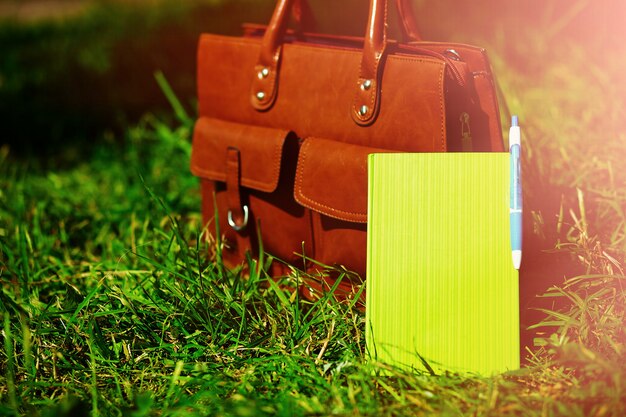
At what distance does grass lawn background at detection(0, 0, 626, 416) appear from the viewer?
1.58 metres

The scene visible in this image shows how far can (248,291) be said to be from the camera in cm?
193

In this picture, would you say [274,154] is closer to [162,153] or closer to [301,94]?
[301,94]

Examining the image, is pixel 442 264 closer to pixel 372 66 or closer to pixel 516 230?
pixel 516 230

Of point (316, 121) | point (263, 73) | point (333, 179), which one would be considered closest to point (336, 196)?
point (333, 179)

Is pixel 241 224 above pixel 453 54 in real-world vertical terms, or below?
below

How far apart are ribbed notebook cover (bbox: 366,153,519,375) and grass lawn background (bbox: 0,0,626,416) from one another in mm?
74

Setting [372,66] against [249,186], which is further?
[249,186]

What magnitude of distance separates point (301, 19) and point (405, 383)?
4.09 feet

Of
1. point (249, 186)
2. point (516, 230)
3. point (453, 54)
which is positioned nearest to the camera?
point (516, 230)

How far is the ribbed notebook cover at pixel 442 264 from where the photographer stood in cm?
168

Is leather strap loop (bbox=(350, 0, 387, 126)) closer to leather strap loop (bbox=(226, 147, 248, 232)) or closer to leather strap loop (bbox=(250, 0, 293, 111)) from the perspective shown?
leather strap loop (bbox=(250, 0, 293, 111))

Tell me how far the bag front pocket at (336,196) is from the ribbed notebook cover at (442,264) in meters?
0.16

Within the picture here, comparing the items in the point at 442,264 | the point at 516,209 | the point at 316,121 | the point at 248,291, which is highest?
the point at 316,121

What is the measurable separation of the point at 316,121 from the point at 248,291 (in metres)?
0.50
